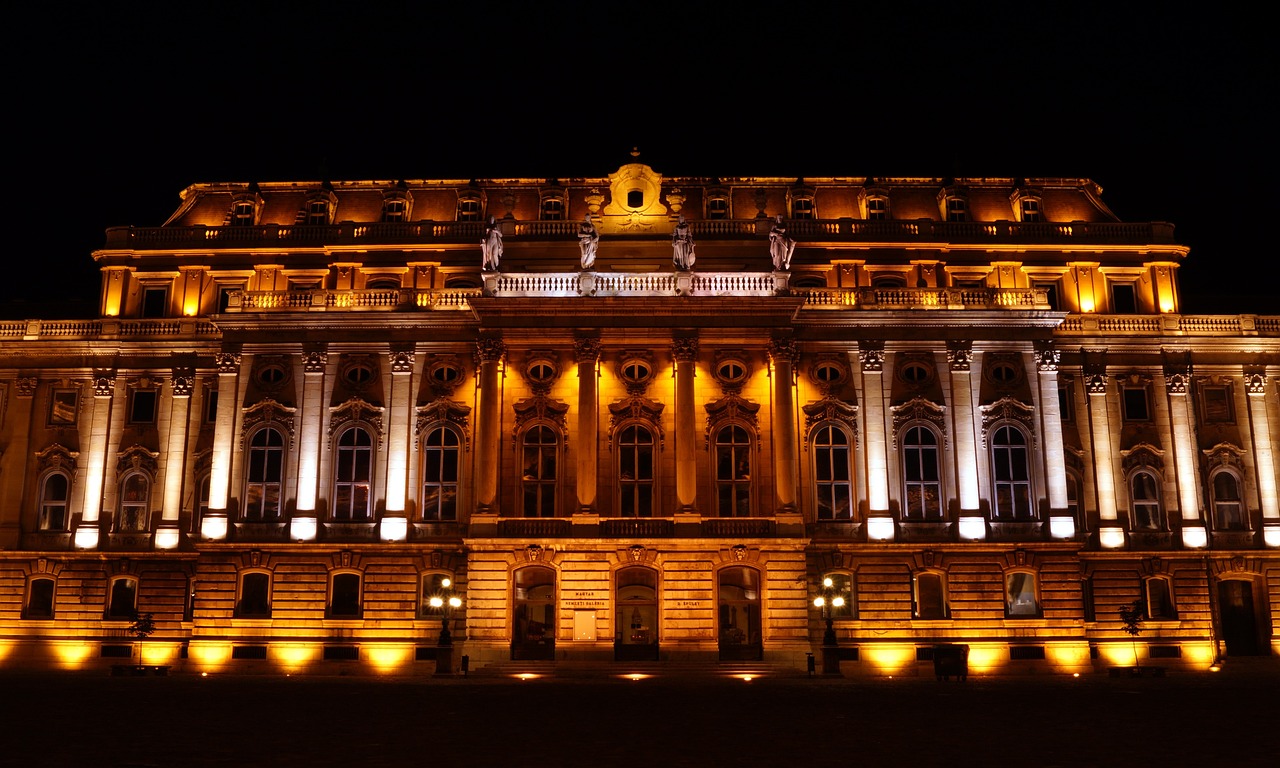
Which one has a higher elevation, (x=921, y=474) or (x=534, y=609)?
(x=921, y=474)

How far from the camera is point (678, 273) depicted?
1877 inches

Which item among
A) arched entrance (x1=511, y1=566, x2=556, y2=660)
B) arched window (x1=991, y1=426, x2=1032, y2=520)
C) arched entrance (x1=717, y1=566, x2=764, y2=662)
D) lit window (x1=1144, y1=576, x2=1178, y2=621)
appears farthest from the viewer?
lit window (x1=1144, y1=576, x2=1178, y2=621)

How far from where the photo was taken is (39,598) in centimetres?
5175

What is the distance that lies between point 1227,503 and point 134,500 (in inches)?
1938

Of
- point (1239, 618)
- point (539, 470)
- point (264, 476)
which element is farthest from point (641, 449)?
point (1239, 618)

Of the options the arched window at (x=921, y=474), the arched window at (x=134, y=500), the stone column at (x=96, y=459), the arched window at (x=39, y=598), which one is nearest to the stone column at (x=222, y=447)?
the arched window at (x=134, y=500)

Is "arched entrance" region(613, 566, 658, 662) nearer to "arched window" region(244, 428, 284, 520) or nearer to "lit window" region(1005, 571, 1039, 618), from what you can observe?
"lit window" region(1005, 571, 1039, 618)

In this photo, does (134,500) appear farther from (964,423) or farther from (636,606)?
(964,423)

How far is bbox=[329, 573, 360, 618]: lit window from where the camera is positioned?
157ft

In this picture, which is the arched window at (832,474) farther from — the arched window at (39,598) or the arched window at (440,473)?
the arched window at (39,598)

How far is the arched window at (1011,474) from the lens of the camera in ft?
159

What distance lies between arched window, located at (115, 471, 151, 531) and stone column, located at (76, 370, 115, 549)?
0.95 metres

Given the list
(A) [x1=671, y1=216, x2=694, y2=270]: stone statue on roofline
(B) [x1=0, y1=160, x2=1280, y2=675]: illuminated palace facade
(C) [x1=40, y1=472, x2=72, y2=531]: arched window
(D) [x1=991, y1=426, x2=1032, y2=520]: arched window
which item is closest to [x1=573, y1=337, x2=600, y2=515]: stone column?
(B) [x1=0, y1=160, x2=1280, y2=675]: illuminated palace facade

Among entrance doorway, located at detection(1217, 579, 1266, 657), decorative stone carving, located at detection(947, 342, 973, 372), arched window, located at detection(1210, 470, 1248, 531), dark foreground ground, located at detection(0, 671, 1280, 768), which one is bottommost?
dark foreground ground, located at detection(0, 671, 1280, 768)
